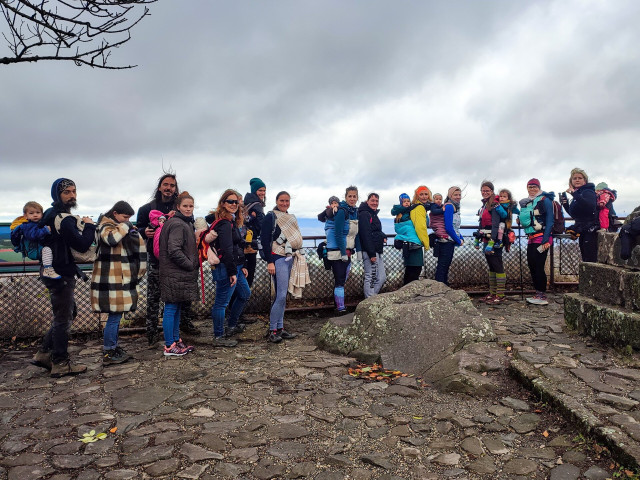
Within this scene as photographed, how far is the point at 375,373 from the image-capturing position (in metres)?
5.07

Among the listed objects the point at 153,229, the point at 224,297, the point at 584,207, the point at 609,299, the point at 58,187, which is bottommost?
the point at 609,299

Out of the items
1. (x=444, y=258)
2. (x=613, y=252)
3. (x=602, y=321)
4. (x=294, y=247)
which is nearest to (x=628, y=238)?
(x=613, y=252)

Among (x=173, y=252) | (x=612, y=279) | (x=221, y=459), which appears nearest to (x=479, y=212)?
(x=612, y=279)

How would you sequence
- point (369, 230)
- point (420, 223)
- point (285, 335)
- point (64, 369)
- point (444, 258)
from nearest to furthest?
point (64, 369), point (285, 335), point (369, 230), point (420, 223), point (444, 258)

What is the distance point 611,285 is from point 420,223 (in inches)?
118

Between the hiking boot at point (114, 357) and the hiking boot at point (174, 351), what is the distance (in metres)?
0.47

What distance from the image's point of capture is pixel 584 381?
172 inches

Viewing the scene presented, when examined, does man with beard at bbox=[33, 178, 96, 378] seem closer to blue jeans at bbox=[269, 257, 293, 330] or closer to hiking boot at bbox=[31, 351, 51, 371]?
hiking boot at bbox=[31, 351, 51, 371]

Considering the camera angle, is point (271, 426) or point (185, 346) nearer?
point (271, 426)

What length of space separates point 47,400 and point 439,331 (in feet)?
14.1

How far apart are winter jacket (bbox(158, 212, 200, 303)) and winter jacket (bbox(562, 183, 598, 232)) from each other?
6.59 metres

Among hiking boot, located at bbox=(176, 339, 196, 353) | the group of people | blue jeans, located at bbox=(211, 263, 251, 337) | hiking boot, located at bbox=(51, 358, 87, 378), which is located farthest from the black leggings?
hiking boot, located at bbox=(51, 358, 87, 378)

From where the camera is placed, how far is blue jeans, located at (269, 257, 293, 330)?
20.8ft

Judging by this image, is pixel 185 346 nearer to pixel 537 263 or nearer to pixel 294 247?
pixel 294 247
